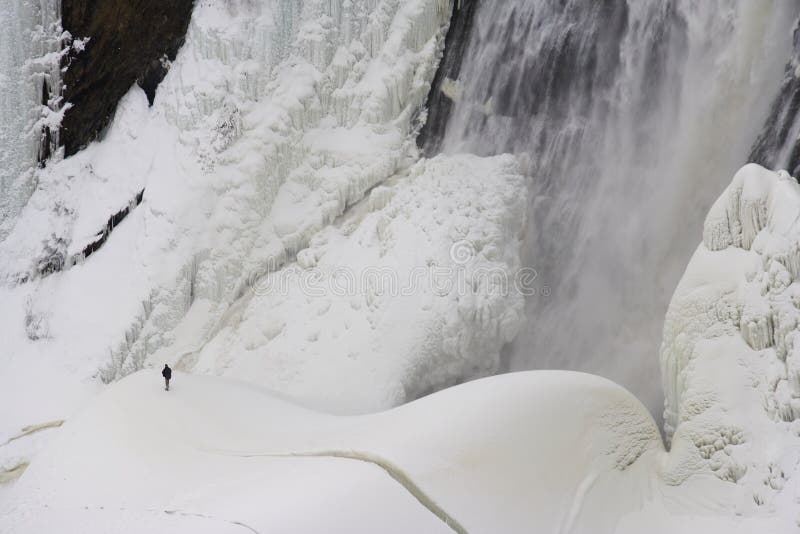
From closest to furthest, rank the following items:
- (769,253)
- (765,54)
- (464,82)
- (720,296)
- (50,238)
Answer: (769,253) < (720,296) < (765,54) < (464,82) < (50,238)

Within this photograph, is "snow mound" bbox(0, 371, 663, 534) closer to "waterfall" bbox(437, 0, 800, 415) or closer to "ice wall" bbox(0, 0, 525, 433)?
"waterfall" bbox(437, 0, 800, 415)

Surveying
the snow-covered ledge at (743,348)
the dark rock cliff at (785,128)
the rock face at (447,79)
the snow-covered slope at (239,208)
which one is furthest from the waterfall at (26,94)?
the snow-covered ledge at (743,348)

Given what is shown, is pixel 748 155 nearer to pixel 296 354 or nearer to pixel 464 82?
pixel 464 82

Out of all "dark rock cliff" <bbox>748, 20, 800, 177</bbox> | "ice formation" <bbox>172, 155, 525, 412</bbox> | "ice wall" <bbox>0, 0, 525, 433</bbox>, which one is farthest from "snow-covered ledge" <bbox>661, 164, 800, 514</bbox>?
"ice wall" <bbox>0, 0, 525, 433</bbox>

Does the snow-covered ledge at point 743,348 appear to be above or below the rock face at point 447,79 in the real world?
below

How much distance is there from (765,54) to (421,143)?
5611mm

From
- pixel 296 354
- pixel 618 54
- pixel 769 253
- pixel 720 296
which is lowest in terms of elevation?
pixel 296 354

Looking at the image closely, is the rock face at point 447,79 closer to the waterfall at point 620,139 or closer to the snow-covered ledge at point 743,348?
the waterfall at point 620,139

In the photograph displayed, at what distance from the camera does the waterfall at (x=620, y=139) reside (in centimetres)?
937

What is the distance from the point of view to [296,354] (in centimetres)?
1148

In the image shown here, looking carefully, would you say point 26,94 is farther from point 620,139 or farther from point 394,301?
point 620,139

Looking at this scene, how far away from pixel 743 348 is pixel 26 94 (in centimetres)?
1238

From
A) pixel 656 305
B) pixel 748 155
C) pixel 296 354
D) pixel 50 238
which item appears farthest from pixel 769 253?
pixel 50 238

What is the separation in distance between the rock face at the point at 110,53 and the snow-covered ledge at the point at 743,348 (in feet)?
34.2
